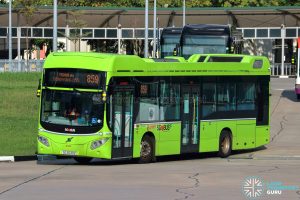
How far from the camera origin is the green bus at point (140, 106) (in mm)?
24078

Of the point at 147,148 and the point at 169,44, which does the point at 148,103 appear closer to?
the point at 147,148

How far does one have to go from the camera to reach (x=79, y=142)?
79.0 ft

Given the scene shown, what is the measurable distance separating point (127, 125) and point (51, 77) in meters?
2.19

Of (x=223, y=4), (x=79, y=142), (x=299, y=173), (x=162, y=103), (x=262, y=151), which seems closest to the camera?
(x=299, y=173)

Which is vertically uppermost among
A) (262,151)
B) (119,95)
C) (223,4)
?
(223,4)

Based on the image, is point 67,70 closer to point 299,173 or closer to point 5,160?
point 5,160

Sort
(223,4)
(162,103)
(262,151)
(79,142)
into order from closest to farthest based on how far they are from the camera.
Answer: (79,142) → (162,103) → (262,151) → (223,4)

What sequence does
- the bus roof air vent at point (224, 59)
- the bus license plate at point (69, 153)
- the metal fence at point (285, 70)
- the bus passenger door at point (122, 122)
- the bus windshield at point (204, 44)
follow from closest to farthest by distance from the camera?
the bus license plate at point (69, 153) < the bus passenger door at point (122, 122) < the bus roof air vent at point (224, 59) < the bus windshield at point (204, 44) < the metal fence at point (285, 70)

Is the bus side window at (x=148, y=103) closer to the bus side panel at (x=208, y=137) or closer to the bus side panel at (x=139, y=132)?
the bus side panel at (x=139, y=132)

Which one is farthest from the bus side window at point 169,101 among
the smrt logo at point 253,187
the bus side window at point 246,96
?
the smrt logo at point 253,187

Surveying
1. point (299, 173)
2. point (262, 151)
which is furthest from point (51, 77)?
point (262, 151)

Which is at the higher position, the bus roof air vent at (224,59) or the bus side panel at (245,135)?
the bus roof air vent at (224,59)

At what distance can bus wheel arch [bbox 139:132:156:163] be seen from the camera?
83.0 ft

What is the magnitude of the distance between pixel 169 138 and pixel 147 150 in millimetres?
955
